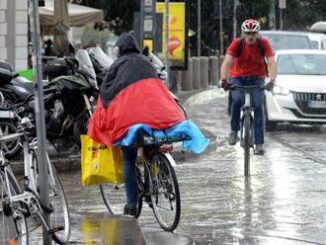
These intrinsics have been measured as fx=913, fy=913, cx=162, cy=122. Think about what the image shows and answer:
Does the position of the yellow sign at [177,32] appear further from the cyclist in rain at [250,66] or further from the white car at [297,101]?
the cyclist in rain at [250,66]

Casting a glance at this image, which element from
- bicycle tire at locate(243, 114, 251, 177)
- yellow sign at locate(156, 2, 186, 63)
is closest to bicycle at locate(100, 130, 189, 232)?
bicycle tire at locate(243, 114, 251, 177)

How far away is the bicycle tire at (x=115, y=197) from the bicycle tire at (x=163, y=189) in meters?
0.20

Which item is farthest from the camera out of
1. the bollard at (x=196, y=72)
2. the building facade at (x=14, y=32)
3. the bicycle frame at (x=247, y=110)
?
the bollard at (x=196, y=72)

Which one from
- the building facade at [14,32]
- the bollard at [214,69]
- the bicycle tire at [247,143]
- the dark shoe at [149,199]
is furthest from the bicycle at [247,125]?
the bollard at [214,69]

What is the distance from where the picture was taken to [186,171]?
1212 cm

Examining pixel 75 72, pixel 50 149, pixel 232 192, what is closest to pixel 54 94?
pixel 75 72

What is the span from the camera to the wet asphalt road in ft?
26.0

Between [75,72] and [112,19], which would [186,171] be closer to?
[75,72]

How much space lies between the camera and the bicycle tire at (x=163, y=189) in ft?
25.4

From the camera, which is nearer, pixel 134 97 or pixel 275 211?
pixel 134 97

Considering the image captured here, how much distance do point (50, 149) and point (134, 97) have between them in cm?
584

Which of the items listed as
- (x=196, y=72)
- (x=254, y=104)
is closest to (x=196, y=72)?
(x=196, y=72)

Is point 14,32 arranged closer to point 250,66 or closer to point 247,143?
point 250,66

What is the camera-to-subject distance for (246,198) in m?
9.76
